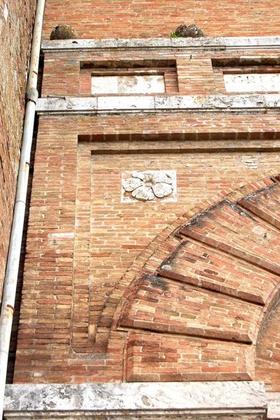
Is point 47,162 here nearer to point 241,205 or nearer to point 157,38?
point 241,205

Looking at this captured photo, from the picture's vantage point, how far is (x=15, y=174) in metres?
7.27

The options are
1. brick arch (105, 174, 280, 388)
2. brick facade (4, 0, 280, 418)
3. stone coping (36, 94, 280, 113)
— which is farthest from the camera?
stone coping (36, 94, 280, 113)

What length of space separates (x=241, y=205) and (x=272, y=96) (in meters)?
1.90

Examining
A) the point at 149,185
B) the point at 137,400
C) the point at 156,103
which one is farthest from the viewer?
the point at 156,103

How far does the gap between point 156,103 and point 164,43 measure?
1.39 m

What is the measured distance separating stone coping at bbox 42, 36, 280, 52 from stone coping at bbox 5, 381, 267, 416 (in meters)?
5.25

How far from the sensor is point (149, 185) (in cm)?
756

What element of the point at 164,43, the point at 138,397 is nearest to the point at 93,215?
the point at 138,397

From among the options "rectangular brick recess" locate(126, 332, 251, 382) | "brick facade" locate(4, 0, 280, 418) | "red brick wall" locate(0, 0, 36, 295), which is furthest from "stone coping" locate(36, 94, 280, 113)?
"rectangular brick recess" locate(126, 332, 251, 382)

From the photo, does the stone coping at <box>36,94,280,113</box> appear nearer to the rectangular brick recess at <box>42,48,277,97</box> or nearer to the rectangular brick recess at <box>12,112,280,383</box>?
the rectangular brick recess at <box>12,112,280,383</box>

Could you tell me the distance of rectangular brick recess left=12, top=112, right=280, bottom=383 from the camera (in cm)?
594

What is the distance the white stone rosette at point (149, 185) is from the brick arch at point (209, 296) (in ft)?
1.57

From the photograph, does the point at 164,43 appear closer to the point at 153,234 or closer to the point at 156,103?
the point at 156,103

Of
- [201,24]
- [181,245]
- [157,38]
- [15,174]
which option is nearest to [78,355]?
[181,245]
